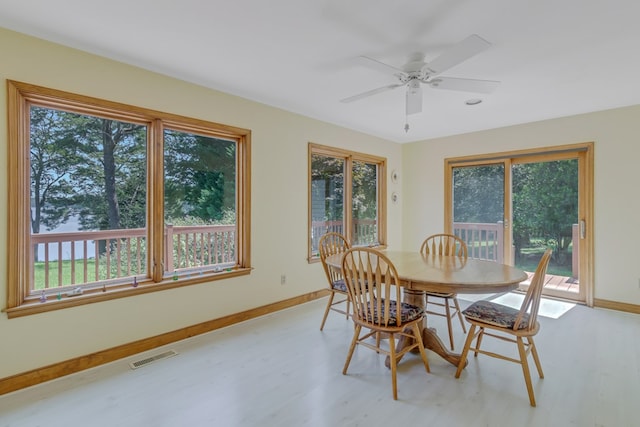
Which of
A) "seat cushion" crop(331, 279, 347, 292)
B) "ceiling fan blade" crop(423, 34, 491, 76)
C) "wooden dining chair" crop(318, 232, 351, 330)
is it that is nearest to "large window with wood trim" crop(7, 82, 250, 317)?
"wooden dining chair" crop(318, 232, 351, 330)

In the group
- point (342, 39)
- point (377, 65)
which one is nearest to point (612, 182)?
point (377, 65)

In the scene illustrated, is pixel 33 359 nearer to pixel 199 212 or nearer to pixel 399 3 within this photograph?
pixel 199 212

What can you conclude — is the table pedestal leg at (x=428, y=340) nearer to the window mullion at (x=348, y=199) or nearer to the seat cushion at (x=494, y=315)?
the seat cushion at (x=494, y=315)

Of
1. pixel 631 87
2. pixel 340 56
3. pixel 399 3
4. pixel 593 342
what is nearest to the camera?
pixel 399 3

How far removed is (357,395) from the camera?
2.05 meters

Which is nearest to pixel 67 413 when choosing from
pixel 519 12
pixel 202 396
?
pixel 202 396

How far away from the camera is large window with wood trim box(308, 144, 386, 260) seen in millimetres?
4199

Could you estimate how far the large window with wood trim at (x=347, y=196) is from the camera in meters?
4.20

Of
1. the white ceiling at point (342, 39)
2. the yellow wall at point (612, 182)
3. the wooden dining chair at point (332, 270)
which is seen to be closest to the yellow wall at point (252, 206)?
the white ceiling at point (342, 39)

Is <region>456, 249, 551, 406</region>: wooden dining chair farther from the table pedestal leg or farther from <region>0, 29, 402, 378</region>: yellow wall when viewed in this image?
<region>0, 29, 402, 378</region>: yellow wall

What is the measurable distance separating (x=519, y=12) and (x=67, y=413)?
3504 mm

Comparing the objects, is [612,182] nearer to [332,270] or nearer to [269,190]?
[332,270]

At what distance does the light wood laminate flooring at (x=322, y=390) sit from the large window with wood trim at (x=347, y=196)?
177 cm

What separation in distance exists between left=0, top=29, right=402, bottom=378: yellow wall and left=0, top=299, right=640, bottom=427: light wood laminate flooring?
9.8 inches
